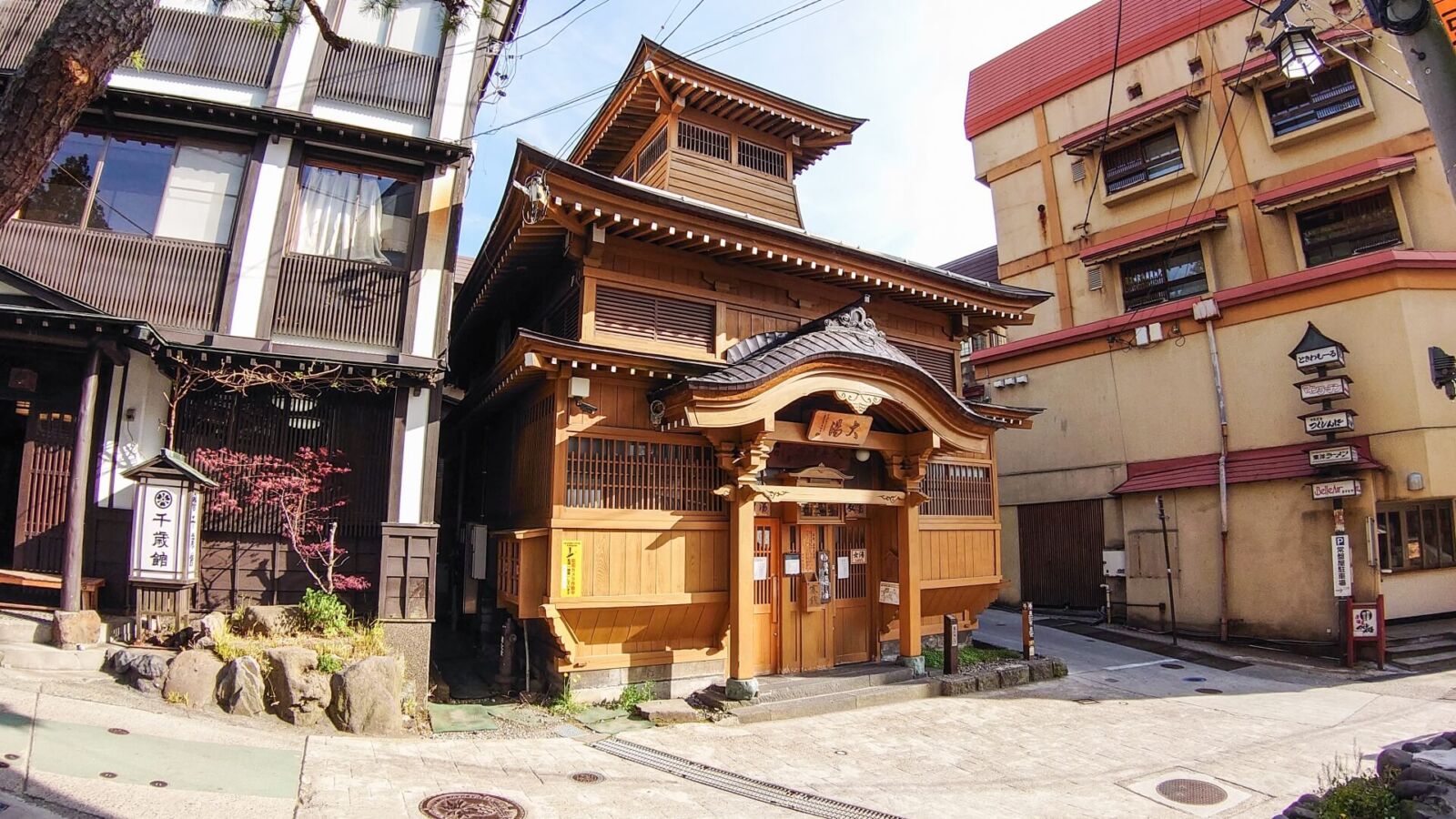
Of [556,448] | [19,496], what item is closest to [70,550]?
[19,496]

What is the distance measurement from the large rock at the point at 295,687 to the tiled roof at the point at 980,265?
22.9m

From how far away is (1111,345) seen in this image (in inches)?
781

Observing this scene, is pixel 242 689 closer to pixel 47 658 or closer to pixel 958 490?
pixel 47 658

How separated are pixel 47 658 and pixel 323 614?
113 inches

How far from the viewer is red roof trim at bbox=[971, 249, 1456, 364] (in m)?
15.2

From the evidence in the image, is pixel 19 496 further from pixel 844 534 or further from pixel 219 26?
pixel 844 534

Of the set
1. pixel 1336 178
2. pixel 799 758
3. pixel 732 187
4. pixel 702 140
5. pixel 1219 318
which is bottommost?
pixel 799 758

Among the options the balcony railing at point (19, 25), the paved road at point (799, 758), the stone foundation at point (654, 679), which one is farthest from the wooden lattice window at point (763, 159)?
the balcony railing at point (19, 25)

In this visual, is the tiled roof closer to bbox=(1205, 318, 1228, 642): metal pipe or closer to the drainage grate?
bbox=(1205, 318, 1228, 642): metal pipe

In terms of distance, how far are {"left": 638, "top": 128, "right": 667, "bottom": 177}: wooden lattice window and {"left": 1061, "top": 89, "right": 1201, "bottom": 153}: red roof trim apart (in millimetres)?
11255

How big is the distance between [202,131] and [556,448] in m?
7.82

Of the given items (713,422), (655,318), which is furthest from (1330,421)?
(655,318)

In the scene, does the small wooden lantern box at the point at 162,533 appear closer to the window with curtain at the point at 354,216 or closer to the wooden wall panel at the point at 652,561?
the window with curtain at the point at 354,216

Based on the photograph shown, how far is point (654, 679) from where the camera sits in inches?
429
